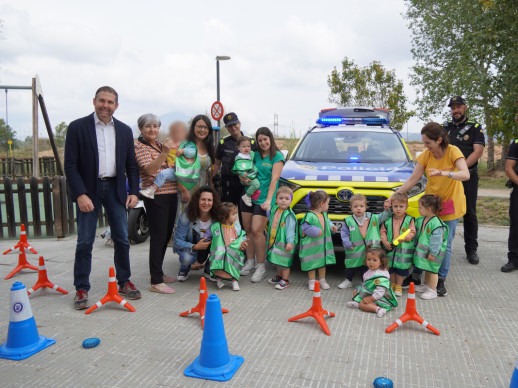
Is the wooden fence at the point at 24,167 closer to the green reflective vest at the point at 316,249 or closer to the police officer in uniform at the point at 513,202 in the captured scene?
the green reflective vest at the point at 316,249

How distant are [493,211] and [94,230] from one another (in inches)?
397

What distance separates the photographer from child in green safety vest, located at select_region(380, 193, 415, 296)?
445cm

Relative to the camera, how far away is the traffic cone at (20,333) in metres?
3.19

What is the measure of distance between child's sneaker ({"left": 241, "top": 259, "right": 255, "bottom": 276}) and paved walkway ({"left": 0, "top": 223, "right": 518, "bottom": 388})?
1.11 ft

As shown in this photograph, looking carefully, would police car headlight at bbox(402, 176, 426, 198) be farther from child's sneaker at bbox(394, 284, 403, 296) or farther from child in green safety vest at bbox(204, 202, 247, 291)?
child in green safety vest at bbox(204, 202, 247, 291)

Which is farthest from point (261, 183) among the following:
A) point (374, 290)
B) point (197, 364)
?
point (197, 364)

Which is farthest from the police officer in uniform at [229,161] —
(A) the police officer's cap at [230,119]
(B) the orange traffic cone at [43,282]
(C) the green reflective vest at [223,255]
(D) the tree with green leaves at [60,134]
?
(D) the tree with green leaves at [60,134]

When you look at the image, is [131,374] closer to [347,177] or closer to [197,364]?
[197,364]

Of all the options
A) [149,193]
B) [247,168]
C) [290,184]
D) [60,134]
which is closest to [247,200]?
[247,168]

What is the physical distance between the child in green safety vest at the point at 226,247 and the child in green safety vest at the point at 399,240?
5.28ft

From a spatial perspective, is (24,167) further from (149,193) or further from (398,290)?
(398,290)

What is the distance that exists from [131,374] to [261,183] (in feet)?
8.95

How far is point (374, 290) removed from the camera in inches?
162

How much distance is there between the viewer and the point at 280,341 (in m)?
3.41
